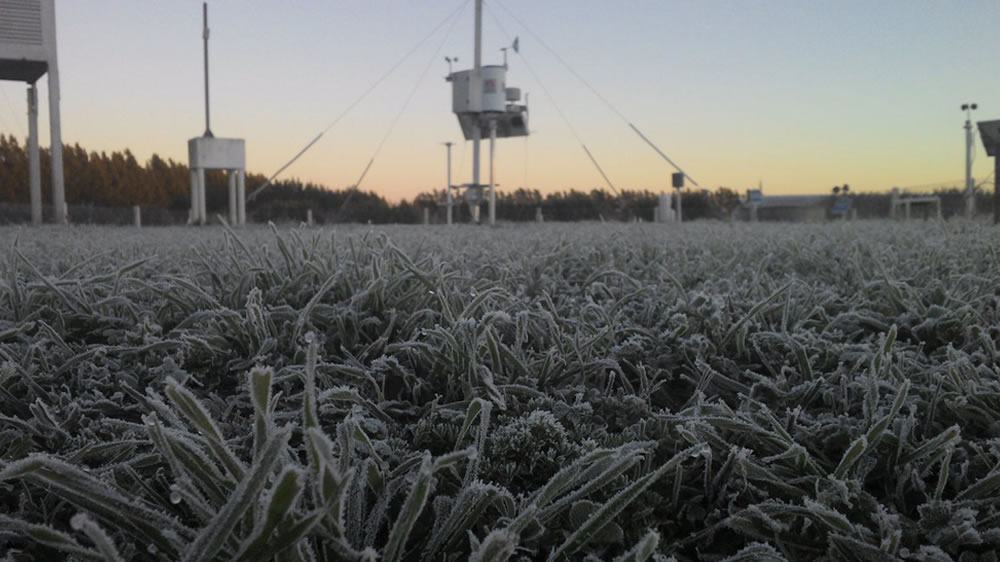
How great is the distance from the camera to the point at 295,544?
43cm

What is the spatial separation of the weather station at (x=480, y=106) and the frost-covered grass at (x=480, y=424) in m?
9.26

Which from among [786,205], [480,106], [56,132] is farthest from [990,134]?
[786,205]

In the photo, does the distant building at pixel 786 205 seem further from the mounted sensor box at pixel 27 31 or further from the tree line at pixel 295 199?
the mounted sensor box at pixel 27 31

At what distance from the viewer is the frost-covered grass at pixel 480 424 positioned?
0.48m

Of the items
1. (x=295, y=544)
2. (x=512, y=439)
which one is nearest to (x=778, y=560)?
(x=512, y=439)

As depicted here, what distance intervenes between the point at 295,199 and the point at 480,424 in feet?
75.1

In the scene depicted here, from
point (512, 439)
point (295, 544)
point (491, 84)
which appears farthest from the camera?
point (491, 84)

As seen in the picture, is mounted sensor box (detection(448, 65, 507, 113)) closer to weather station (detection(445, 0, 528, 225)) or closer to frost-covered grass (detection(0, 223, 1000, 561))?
weather station (detection(445, 0, 528, 225))

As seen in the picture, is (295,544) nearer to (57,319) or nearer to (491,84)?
(57,319)

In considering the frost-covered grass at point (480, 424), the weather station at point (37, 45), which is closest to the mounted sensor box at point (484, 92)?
the weather station at point (37, 45)

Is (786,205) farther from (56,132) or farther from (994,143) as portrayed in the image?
(56,132)

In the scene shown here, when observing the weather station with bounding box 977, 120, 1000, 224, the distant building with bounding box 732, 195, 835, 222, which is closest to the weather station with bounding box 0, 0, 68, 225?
the weather station with bounding box 977, 120, 1000, 224

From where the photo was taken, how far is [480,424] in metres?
0.66

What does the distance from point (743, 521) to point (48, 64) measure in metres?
8.24
